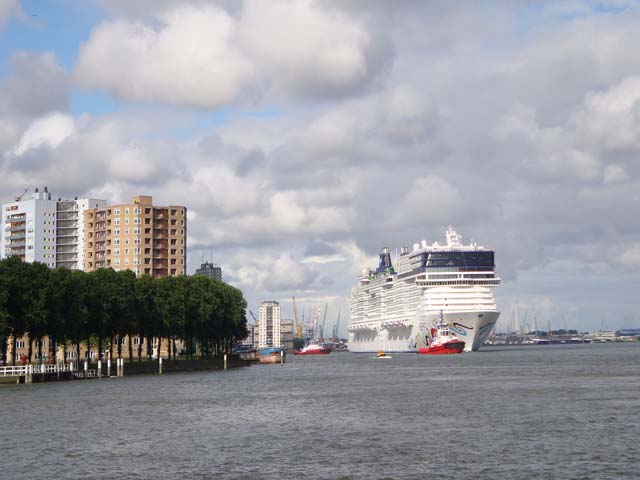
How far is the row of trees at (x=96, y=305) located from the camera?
134m

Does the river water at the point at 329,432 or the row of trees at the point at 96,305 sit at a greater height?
the row of trees at the point at 96,305

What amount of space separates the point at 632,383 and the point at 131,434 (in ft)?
232

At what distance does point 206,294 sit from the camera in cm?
19150

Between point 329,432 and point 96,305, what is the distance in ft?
290

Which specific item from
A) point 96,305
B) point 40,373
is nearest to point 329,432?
point 40,373

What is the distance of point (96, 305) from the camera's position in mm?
152750

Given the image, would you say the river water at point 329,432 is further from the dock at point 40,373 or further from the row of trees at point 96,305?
the row of trees at point 96,305

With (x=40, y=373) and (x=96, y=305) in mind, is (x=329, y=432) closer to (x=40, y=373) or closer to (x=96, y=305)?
(x=40, y=373)

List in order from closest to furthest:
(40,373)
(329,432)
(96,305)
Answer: (329,432) → (40,373) → (96,305)

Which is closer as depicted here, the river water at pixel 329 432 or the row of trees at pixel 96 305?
the river water at pixel 329 432

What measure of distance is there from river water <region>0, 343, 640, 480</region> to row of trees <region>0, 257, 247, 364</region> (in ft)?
48.8

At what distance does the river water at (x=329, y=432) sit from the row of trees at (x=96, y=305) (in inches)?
586

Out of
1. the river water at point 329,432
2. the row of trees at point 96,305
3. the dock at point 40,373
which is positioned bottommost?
the river water at point 329,432

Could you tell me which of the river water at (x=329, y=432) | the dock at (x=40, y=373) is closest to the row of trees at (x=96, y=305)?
the dock at (x=40, y=373)
